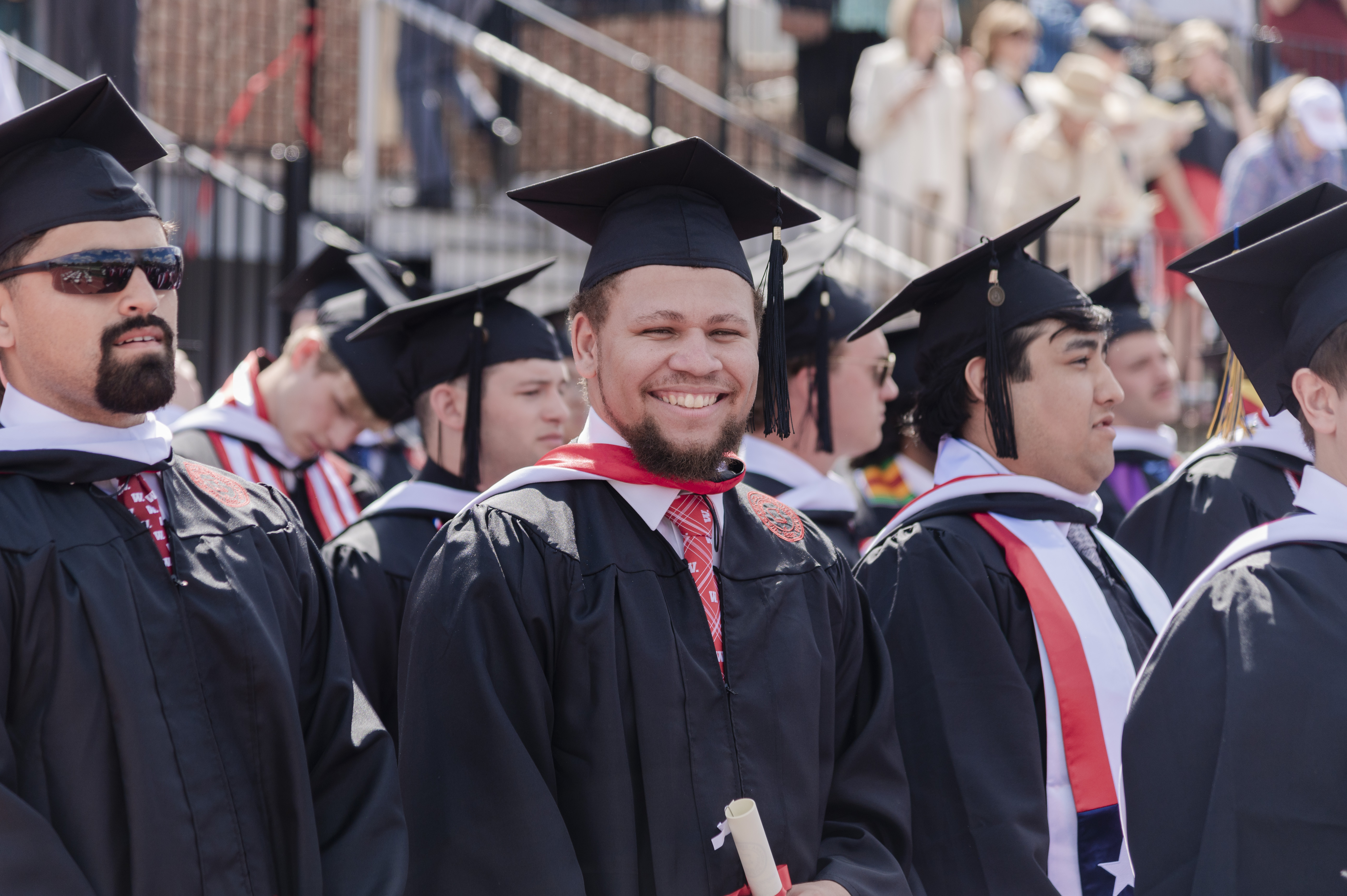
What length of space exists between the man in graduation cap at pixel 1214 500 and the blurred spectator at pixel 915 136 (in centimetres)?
557

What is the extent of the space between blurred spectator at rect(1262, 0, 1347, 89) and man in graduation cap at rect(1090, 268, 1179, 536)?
7.73 metres

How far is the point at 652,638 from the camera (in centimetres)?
273

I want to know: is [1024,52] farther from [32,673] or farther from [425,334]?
[32,673]

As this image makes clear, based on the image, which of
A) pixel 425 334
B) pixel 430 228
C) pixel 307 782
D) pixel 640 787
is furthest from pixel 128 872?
pixel 430 228

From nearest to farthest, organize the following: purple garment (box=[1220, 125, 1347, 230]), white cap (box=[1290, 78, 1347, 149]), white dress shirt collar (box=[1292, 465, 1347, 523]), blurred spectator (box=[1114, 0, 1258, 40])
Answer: white dress shirt collar (box=[1292, 465, 1347, 523]), white cap (box=[1290, 78, 1347, 149]), purple garment (box=[1220, 125, 1347, 230]), blurred spectator (box=[1114, 0, 1258, 40])

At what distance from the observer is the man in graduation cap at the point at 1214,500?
4215 millimetres

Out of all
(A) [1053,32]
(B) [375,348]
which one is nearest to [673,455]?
(B) [375,348]

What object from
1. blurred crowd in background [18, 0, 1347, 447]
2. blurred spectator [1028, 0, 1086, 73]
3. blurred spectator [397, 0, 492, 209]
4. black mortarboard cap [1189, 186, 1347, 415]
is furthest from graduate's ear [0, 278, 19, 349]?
blurred spectator [1028, 0, 1086, 73]

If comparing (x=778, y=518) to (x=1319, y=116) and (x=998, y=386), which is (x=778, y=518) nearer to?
(x=998, y=386)

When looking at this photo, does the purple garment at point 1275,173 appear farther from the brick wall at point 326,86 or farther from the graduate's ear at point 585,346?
the graduate's ear at point 585,346

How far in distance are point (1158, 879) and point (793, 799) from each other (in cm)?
67

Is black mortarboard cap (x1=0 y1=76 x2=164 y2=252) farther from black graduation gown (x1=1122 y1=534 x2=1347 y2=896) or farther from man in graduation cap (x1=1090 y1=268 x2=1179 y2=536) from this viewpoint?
man in graduation cap (x1=1090 y1=268 x2=1179 y2=536)

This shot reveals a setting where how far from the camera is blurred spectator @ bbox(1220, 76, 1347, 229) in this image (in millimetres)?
8242

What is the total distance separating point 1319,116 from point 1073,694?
6.14 m
